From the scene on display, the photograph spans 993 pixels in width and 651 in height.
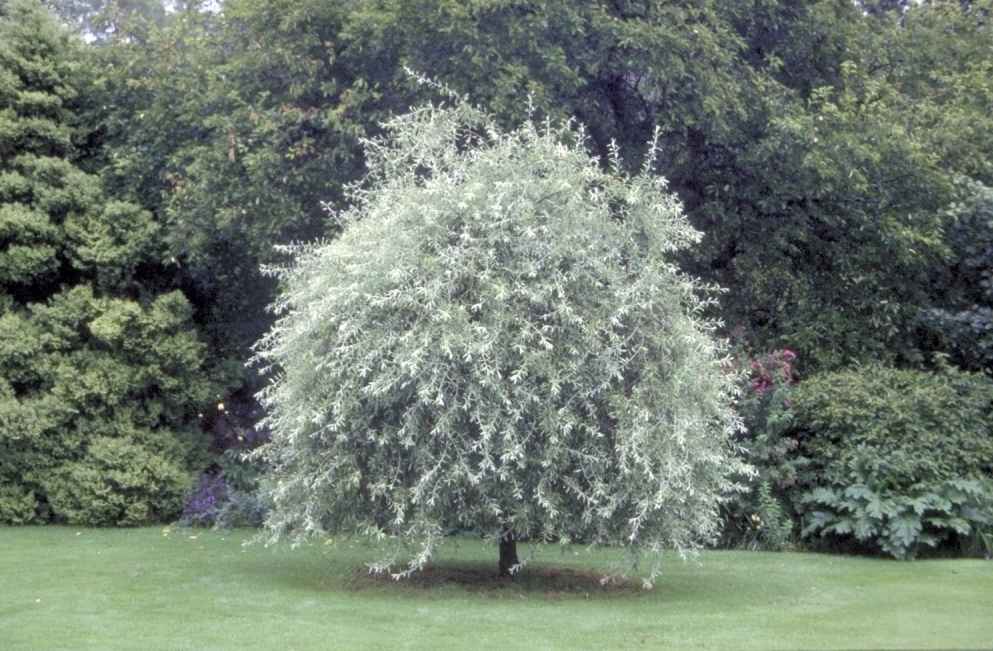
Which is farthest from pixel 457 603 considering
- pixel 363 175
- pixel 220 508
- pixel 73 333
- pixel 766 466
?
pixel 73 333

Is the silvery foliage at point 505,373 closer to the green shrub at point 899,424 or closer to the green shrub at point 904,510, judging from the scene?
the green shrub at point 904,510

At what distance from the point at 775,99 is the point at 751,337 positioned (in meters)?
3.09

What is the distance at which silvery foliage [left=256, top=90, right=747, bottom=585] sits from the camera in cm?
870

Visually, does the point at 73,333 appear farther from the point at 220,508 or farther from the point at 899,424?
the point at 899,424

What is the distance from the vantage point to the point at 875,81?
14.5 metres

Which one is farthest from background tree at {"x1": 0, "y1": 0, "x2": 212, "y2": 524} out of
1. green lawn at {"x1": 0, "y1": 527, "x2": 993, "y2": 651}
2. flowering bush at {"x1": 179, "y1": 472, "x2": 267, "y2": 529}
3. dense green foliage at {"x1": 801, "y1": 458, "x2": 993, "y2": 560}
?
dense green foliage at {"x1": 801, "y1": 458, "x2": 993, "y2": 560}

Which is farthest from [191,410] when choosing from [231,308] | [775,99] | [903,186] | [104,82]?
[903,186]

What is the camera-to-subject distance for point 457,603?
9.27 metres

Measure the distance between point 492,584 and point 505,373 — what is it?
234cm

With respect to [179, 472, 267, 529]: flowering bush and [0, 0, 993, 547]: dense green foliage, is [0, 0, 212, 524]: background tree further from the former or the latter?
[179, 472, 267, 529]: flowering bush

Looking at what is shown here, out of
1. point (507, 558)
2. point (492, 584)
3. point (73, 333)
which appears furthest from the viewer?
point (73, 333)

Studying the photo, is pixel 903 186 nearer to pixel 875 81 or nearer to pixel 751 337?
pixel 875 81

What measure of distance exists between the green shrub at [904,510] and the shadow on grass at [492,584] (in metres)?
2.88

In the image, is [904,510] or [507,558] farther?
[904,510]
